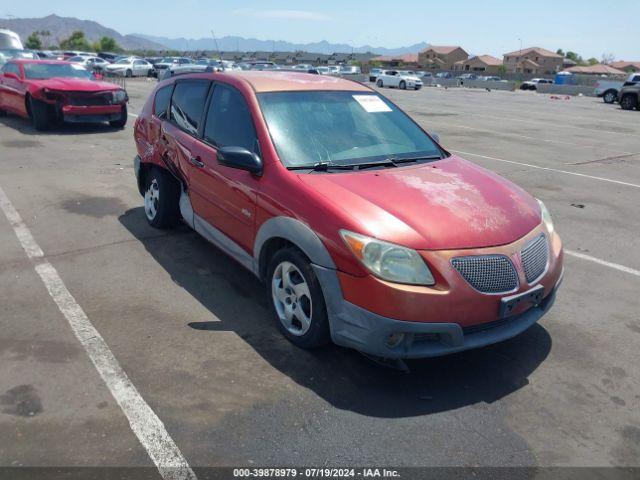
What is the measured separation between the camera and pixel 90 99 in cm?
1238

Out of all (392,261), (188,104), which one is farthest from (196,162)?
(392,261)

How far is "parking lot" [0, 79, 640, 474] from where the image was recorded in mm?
2854

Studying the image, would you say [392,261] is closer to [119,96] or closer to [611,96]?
[119,96]

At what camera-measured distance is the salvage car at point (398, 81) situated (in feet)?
135

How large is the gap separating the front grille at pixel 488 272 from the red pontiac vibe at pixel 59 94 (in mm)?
11276

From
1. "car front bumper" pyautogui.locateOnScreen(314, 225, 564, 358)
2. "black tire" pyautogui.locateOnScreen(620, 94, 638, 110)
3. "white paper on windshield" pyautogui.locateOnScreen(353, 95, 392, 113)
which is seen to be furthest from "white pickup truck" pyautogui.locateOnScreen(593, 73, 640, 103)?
"car front bumper" pyautogui.locateOnScreen(314, 225, 564, 358)

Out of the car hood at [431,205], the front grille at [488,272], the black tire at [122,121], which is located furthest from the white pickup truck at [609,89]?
the front grille at [488,272]

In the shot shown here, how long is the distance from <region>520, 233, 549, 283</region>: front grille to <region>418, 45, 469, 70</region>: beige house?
5528 inches

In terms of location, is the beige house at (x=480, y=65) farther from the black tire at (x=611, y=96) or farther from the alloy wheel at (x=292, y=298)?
the alloy wheel at (x=292, y=298)

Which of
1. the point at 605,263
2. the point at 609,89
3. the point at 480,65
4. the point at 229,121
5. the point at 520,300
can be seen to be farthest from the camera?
the point at 480,65

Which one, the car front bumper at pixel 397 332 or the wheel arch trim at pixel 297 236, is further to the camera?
the wheel arch trim at pixel 297 236

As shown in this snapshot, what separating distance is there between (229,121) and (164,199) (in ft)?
5.27

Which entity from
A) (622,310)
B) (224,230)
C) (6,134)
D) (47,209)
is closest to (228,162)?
(224,230)

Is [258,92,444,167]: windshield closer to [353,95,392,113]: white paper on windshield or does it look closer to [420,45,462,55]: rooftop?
[353,95,392,113]: white paper on windshield
